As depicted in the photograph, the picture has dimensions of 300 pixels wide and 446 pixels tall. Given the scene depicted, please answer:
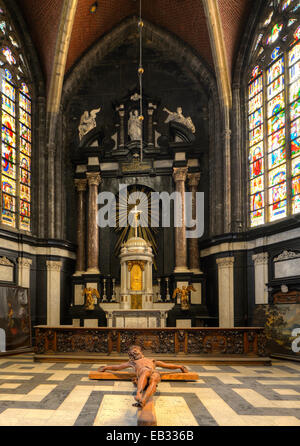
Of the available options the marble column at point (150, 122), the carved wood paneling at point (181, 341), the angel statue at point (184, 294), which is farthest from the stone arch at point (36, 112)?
the carved wood paneling at point (181, 341)

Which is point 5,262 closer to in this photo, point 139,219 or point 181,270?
point 139,219

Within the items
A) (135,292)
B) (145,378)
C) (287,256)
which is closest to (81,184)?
(135,292)

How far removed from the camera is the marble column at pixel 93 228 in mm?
17625

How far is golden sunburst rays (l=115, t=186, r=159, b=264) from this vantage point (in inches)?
717

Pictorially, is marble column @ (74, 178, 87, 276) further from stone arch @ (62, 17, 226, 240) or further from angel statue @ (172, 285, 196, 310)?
angel statue @ (172, 285, 196, 310)

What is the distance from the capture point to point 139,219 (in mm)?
18188

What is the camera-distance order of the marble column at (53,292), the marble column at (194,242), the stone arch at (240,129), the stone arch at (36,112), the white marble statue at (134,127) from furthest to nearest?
the white marble statue at (134,127), the marble column at (194,242), the stone arch at (36,112), the marble column at (53,292), the stone arch at (240,129)

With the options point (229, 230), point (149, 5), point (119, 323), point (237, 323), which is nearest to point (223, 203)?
point (229, 230)

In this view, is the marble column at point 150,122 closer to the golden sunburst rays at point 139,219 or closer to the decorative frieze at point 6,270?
the golden sunburst rays at point 139,219

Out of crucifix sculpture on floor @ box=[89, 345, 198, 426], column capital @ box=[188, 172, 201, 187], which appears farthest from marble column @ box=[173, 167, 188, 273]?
crucifix sculpture on floor @ box=[89, 345, 198, 426]

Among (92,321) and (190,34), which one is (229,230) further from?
(190,34)

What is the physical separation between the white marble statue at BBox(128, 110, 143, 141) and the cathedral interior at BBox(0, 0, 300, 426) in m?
0.05

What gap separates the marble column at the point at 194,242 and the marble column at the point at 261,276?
3298 millimetres

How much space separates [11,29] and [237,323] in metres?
14.5
